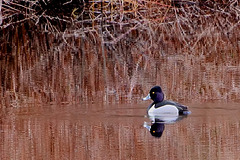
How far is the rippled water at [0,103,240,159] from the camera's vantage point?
707 cm

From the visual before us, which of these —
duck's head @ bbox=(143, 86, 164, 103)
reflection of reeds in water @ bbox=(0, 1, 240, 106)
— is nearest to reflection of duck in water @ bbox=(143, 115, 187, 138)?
duck's head @ bbox=(143, 86, 164, 103)

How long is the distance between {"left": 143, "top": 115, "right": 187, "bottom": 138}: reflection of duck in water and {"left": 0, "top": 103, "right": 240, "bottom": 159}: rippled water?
6 centimetres

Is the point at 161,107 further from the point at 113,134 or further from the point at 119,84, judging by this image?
the point at 119,84

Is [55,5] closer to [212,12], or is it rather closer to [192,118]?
[212,12]

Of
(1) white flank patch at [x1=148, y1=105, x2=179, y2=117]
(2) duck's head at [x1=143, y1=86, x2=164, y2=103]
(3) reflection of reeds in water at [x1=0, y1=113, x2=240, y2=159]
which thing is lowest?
(3) reflection of reeds in water at [x1=0, y1=113, x2=240, y2=159]

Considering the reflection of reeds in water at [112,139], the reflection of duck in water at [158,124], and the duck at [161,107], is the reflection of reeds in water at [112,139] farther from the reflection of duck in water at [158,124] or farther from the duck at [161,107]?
the duck at [161,107]

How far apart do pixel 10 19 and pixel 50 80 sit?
751 centimetres

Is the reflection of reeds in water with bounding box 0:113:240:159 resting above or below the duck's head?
below

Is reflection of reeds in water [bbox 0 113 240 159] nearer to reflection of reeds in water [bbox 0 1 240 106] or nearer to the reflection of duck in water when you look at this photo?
the reflection of duck in water

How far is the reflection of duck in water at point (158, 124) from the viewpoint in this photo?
309 inches

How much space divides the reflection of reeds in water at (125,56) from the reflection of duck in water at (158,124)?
2.68ft

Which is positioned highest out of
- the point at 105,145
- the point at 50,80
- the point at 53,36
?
the point at 53,36

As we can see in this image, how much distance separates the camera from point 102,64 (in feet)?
40.1


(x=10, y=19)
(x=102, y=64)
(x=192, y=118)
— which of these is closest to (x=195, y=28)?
(x=102, y=64)
